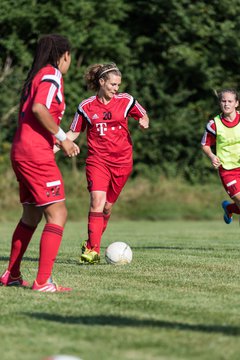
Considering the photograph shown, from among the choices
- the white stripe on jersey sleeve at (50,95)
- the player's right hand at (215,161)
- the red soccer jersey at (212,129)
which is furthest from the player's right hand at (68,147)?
the red soccer jersey at (212,129)

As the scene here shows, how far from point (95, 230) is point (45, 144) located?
8.06 ft

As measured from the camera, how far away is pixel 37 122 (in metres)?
6.11

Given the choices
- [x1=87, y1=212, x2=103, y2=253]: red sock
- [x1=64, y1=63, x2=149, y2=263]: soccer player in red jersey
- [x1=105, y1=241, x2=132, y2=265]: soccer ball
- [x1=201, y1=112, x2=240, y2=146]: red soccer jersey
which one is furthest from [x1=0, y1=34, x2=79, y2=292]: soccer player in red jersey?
[x1=201, y1=112, x2=240, y2=146]: red soccer jersey

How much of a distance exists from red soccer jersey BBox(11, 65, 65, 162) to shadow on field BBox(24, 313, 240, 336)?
4.60ft

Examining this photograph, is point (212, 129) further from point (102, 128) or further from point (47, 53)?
point (47, 53)

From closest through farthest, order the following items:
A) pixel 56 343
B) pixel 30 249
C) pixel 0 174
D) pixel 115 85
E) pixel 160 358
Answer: pixel 160 358, pixel 56 343, pixel 115 85, pixel 30 249, pixel 0 174

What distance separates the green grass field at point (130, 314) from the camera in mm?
4066

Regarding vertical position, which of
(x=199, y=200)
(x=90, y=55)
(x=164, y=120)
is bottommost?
(x=199, y=200)

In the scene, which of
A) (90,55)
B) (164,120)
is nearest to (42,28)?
(90,55)

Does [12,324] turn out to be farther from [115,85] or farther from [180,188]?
[180,188]

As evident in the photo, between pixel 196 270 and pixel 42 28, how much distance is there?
18.5 m

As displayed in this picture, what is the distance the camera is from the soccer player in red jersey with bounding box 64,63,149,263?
8.58m

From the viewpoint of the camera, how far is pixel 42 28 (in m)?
25.0

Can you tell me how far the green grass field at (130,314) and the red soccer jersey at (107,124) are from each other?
4.06ft
